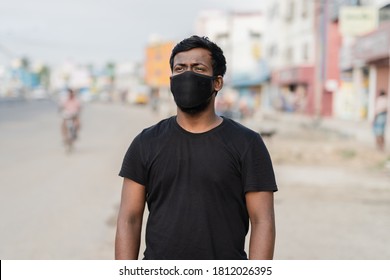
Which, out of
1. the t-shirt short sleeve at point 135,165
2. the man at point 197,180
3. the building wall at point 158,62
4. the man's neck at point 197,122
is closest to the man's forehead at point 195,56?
the man at point 197,180

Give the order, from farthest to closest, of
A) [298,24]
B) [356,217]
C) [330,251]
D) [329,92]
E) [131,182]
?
1. [298,24]
2. [329,92]
3. [356,217]
4. [330,251]
5. [131,182]

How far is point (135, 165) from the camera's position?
244 cm

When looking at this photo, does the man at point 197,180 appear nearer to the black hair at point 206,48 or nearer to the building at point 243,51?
the black hair at point 206,48

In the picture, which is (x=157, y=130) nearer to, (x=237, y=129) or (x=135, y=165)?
(x=135, y=165)

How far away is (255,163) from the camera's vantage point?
235cm

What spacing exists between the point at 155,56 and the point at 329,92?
28.6 meters

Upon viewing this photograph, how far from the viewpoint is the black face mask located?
239cm

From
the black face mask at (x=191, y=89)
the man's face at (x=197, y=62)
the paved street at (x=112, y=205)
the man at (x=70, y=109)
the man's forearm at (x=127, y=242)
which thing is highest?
the man's face at (x=197, y=62)

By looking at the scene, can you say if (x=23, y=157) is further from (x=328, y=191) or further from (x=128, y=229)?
(x=128, y=229)

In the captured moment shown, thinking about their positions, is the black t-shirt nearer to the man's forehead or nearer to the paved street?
the man's forehead

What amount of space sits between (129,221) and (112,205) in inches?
239

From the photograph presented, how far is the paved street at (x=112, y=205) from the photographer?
607cm

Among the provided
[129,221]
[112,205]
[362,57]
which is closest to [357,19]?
[362,57]
